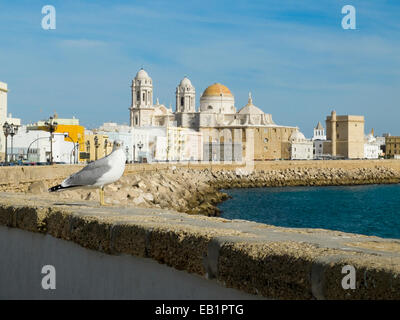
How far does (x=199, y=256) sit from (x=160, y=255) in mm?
297

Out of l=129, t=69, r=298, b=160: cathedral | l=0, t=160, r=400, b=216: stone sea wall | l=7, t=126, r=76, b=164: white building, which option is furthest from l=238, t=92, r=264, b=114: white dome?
l=7, t=126, r=76, b=164: white building

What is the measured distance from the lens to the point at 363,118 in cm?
9575

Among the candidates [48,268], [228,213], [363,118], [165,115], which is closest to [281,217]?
[228,213]

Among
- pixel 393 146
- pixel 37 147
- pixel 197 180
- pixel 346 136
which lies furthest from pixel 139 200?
pixel 393 146

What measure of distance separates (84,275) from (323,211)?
3262 cm

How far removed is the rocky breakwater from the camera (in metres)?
24.4

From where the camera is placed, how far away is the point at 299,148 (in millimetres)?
87938

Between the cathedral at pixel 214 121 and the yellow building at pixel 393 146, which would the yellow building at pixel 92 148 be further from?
the yellow building at pixel 393 146

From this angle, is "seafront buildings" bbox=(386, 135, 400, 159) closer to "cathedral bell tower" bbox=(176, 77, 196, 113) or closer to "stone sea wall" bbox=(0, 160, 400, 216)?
"stone sea wall" bbox=(0, 160, 400, 216)

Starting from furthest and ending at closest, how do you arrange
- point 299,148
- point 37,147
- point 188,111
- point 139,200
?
point 188,111, point 299,148, point 37,147, point 139,200

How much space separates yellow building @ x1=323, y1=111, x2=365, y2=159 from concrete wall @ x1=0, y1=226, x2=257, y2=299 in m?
91.5

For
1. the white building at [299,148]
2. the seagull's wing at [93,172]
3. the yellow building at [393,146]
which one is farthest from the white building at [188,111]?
the seagull's wing at [93,172]

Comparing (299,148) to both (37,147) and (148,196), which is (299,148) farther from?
(148,196)

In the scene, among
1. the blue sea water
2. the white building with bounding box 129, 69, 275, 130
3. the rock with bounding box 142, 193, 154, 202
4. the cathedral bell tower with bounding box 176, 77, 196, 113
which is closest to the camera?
the rock with bounding box 142, 193, 154, 202
